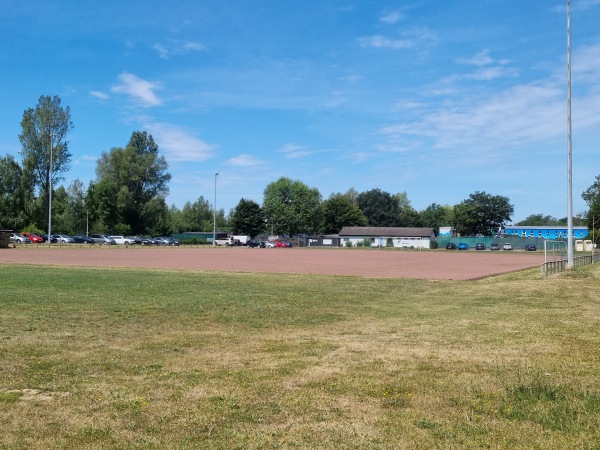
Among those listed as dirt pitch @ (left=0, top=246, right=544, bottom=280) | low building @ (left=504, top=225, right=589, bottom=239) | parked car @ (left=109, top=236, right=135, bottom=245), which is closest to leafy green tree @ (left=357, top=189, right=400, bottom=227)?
low building @ (left=504, top=225, right=589, bottom=239)

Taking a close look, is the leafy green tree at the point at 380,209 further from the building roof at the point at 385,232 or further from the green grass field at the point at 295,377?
the green grass field at the point at 295,377

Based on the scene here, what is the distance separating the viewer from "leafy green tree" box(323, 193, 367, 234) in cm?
17100

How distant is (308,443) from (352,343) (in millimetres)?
4985

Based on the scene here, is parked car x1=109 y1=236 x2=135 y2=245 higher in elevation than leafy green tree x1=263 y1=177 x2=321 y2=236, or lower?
lower

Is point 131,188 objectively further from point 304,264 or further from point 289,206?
point 304,264

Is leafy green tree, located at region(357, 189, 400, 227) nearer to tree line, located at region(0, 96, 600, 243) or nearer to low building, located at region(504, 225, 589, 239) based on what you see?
tree line, located at region(0, 96, 600, 243)

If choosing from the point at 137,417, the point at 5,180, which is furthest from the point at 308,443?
the point at 5,180

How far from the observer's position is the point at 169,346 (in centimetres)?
949

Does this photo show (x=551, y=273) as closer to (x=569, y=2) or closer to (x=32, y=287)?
(x=569, y=2)

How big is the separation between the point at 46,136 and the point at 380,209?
4536 inches

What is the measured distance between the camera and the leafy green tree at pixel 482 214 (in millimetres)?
157375

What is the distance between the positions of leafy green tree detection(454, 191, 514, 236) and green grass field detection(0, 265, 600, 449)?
147790mm

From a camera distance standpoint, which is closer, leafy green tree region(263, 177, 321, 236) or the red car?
the red car

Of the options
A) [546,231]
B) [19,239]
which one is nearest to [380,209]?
[546,231]
